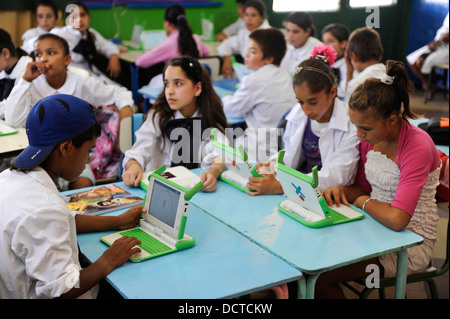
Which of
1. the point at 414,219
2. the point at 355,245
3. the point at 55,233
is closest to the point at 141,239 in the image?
the point at 55,233

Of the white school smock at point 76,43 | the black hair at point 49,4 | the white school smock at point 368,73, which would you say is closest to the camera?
the white school smock at point 368,73

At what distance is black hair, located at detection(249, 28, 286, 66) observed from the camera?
382 centimetres

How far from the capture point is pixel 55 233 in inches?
58.7

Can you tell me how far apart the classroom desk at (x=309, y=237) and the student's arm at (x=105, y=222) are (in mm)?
313

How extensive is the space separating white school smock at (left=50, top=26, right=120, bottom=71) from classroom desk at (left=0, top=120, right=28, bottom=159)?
191 centimetres

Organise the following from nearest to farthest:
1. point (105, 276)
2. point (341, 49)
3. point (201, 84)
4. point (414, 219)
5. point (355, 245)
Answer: point (105, 276)
point (355, 245)
point (414, 219)
point (201, 84)
point (341, 49)

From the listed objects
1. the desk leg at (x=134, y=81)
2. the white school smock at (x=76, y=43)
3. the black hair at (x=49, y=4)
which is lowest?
the desk leg at (x=134, y=81)

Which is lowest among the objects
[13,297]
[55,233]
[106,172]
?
[106,172]

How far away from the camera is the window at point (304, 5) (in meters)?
6.34

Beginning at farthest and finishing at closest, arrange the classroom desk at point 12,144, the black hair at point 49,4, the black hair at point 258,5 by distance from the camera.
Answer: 1. the black hair at point 258,5
2. the black hair at point 49,4
3. the classroom desk at point 12,144

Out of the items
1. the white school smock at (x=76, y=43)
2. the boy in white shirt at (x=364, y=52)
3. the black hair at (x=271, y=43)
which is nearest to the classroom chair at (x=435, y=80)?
the boy in white shirt at (x=364, y=52)

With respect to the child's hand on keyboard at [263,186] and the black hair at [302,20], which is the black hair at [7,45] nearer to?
the child's hand on keyboard at [263,186]

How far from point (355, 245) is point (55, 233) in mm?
954

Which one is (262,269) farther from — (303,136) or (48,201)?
(303,136)
